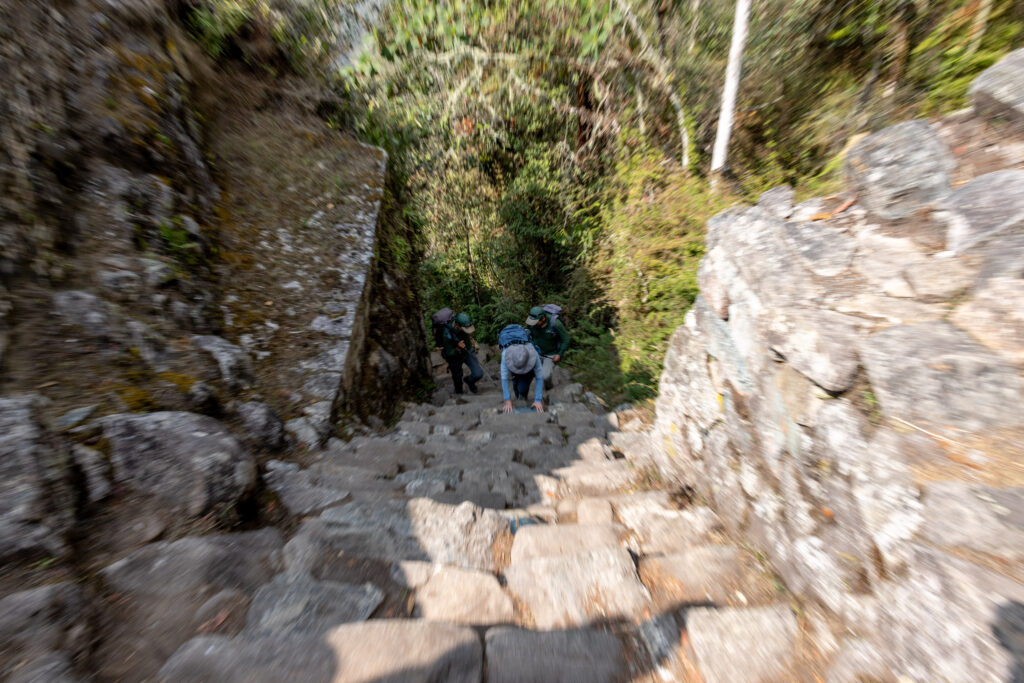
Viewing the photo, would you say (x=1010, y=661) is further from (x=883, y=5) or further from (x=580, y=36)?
(x=580, y=36)

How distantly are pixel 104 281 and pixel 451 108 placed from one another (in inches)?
244

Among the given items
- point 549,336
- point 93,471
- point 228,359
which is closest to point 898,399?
point 93,471

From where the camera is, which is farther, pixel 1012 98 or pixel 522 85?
pixel 522 85

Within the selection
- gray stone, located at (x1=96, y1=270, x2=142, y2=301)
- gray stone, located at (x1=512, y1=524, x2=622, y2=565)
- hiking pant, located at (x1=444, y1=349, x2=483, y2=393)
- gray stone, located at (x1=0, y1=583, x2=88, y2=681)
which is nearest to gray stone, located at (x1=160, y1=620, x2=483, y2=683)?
gray stone, located at (x1=0, y1=583, x2=88, y2=681)

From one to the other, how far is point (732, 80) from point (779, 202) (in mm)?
3240

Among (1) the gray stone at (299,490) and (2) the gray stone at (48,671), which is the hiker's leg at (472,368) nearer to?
(1) the gray stone at (299,490)

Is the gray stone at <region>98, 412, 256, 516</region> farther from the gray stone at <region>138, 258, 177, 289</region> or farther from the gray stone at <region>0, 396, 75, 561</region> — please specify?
the gray stone at <region>138, 258, 177, 289</region>

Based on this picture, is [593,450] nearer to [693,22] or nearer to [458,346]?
[458,346]

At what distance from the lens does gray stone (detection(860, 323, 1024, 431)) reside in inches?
43.1

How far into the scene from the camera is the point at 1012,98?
1.42 meters

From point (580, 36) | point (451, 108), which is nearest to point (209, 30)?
point (451, 108)

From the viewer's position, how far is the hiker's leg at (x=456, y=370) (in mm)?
6894

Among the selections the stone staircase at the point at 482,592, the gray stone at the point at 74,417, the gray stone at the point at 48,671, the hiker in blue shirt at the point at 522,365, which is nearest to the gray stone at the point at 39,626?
the gray stone at the point at 48,671

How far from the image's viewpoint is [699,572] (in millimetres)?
1669
